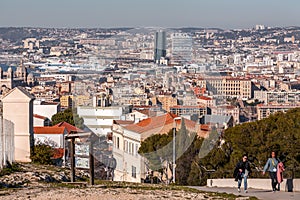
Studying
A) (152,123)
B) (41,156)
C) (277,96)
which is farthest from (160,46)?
(277,96)

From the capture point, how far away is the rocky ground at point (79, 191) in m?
8.00

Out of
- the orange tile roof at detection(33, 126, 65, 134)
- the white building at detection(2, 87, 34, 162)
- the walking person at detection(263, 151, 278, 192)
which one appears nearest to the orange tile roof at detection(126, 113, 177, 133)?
the walking person at detection(263, 151, 278, 192)

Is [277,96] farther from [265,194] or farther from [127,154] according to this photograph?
[127,154]

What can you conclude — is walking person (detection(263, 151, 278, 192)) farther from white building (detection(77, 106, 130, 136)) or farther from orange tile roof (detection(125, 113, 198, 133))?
white building (detection(77, 106, 130, 136))

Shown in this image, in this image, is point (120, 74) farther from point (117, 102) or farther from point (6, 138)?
point (6, 138)

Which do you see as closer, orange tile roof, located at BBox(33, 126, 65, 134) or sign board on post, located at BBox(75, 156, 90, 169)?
sign board on post, located at BBox(75, 156, 90, 169)

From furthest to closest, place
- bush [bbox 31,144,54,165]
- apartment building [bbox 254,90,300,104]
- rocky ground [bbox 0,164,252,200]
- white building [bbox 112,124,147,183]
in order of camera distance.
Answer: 1. apartment building [bbox 254,90,300,104]
2. bush [bbox 31,144,54,165]
3. white building [bbox 112,124,147,183]
4. rocky ground [bbox 0,164,252,200]

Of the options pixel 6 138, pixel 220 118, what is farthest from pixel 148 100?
pixel 6 138

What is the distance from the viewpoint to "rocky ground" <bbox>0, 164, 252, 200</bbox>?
800 cm

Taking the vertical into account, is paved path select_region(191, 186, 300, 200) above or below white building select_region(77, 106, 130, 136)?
below

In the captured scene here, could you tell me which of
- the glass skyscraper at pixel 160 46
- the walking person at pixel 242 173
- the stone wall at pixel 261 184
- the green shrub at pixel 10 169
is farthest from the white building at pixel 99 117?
the green shrub at pixel 10 169

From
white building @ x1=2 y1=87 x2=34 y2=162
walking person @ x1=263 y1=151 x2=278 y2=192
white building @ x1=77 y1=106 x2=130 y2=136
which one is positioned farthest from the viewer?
white building @ x1=2 y1=87 x2=34 y2=162

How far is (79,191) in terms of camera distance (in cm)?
845

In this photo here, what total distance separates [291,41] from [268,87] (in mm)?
60090
